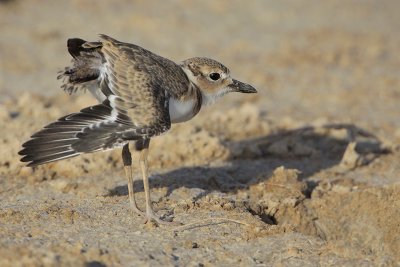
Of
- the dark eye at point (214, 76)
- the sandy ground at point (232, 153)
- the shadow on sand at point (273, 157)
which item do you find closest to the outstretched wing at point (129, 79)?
the dark eye at point (214, 76)

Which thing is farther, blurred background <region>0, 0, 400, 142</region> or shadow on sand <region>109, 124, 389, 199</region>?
blurred background <region>0, 0, 400, 142</region>

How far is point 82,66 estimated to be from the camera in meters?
6.29

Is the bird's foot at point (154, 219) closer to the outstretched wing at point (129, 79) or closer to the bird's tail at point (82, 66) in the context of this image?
the outstretched wing at point (129, 79)

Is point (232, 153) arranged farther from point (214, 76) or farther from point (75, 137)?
point (75, 137)

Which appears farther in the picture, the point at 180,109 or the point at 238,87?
the point at 238,87

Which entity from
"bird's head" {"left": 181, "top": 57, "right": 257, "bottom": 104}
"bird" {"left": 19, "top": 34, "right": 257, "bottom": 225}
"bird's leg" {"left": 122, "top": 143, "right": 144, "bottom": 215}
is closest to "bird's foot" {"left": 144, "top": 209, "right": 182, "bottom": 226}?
"bird" {"left": 19, "top": 34, "right": 257, "bottom": 225}

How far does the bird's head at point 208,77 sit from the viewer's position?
6.86m

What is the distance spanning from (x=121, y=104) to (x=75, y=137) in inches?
19.3

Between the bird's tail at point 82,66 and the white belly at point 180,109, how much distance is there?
682mm

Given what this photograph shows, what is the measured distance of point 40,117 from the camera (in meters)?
8.52

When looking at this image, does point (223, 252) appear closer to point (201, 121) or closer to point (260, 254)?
point (260, 254)

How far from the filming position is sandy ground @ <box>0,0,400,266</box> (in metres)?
5.63

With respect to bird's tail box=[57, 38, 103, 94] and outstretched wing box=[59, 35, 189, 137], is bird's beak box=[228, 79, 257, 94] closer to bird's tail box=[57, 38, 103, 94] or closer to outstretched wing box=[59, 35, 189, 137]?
outstretched wing box=[59, 35, 189, 137]

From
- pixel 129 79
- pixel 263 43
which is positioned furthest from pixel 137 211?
pixel 263 43
